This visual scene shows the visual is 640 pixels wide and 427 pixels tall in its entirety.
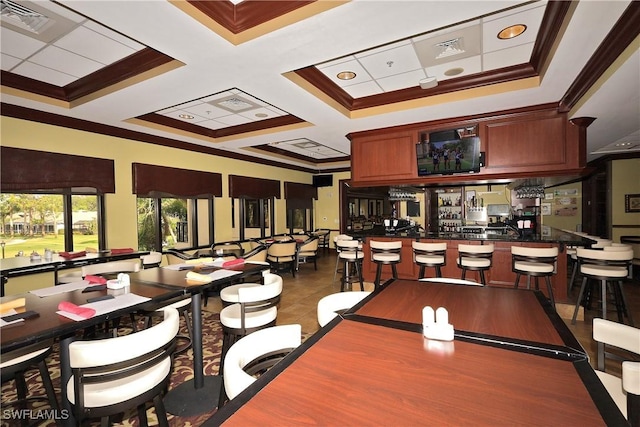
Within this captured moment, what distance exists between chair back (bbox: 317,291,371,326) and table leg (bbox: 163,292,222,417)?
1.15 metres

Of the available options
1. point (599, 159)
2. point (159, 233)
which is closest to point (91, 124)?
point (159, 233)

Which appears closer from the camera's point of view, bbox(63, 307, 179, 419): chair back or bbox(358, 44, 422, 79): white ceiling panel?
bbox(63, 307, 179, 419): chair back

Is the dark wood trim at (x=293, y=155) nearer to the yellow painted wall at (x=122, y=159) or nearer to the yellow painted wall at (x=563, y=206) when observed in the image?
the yellow painted wall at (x=122, y=159)

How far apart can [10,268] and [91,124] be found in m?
2.52

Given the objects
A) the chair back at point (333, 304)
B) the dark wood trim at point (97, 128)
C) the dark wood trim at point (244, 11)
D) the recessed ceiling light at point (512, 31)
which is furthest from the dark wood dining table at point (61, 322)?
the recessed ceiling light at point (512, 31)

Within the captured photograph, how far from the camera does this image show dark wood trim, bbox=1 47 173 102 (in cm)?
309

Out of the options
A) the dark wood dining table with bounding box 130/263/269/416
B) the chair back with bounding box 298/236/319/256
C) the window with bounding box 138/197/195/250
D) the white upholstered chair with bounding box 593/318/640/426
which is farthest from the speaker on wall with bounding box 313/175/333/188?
the white upholstered chair with bounding box 593/318/640/426

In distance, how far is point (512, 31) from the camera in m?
2.77

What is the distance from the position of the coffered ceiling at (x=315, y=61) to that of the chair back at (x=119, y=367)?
2.17 m

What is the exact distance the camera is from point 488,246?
14.0ft

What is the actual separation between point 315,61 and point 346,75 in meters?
0.93

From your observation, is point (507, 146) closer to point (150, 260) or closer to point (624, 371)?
point (624, 371)

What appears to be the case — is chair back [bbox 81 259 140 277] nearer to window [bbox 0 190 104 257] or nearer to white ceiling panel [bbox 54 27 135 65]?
window [bbox 0 190 104 257]

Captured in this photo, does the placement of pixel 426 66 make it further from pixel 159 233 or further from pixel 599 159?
pixel 599 159
